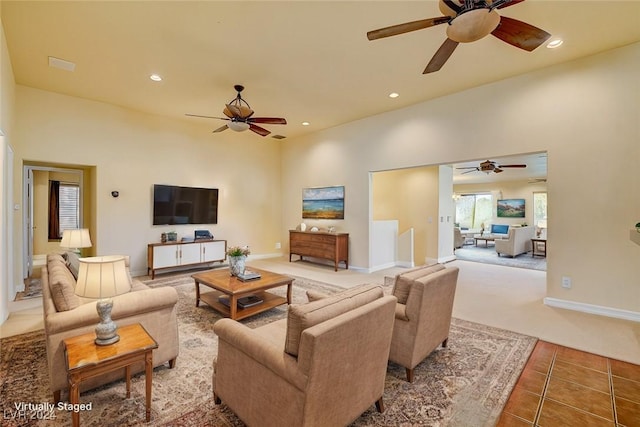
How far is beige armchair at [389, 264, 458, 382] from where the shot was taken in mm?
2221

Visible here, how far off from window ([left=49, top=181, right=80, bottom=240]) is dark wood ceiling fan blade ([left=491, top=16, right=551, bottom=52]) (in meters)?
9.36

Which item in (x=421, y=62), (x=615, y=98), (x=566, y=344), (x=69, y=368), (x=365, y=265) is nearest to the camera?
(x=69, y=368)

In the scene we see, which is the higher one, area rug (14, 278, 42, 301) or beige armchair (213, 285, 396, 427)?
beige armchair (213, 285, 396, 427)

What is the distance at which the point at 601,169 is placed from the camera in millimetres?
3666

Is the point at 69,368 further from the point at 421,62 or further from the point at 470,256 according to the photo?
the point at 470,256

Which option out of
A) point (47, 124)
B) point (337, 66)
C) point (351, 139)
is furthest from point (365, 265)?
point (47, 124)

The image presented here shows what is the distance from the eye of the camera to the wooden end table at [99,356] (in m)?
1.59

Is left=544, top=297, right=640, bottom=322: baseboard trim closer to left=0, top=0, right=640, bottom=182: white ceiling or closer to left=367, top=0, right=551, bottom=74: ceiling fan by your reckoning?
left=0, top=0, right=640, bottom=182: white ceiling

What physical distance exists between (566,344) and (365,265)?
369cm

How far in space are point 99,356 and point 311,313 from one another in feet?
4.35

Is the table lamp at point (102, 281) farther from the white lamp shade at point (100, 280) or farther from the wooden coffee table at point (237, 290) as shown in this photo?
the wooden coffee table at point (237, 290)

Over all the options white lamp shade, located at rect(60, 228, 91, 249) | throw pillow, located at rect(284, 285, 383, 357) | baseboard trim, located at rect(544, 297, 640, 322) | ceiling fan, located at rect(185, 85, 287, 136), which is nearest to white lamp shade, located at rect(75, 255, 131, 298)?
throw pillow, located at rect(284, 285, 383, 357)

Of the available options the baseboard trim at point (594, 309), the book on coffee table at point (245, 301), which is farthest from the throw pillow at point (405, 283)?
the baseboard trim at point (594, 309)

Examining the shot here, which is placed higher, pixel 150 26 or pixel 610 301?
pixel 150 26
